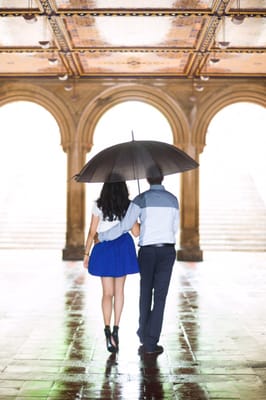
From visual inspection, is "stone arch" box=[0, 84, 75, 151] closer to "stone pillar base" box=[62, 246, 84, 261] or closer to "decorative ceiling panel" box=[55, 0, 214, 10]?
"stone pillar base" box=[62, 246, 84, 261]

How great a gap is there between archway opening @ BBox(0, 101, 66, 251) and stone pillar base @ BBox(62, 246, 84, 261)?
2.71 metres

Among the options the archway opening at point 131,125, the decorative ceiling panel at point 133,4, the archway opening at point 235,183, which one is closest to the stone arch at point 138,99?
the archway opening at point 235,183

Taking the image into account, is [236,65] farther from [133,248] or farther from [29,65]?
[133,248]

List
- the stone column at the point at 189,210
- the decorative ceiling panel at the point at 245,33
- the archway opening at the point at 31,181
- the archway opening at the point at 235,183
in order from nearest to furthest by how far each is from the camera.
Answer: the decorative ceiling panel at the point at 245,33
the stone column at the point at 189,210
the archway opening at the point at 235,183
the archway opening at the point at 31,181

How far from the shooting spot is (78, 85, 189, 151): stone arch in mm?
15406

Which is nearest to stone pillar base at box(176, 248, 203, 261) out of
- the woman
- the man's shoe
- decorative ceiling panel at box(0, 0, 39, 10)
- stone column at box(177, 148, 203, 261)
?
stone column at box(177, 148, 203, 261)

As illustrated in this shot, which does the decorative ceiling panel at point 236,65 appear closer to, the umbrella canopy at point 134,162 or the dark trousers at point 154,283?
the umbrella canopy at point 134,162

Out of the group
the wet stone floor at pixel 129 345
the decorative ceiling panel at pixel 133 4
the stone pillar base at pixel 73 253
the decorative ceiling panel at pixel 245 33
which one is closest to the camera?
the wet stone floor at pixel 129 345

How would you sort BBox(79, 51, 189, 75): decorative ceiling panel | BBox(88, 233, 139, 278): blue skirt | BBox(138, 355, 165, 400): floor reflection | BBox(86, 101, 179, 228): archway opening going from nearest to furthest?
1. BBox(138, 355, 165, 400): floor reflection
2. BBox(88, 233, 139, 278): blue skirt
3. BBox(79, 51, 189, 75): decorative ceiling panel
4. BBox(86, 101, 179, 228): archway opening

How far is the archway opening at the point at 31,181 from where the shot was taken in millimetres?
18641

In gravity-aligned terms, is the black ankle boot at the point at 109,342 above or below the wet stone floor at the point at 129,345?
above

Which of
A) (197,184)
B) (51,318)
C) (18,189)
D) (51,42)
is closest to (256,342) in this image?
(51,318)

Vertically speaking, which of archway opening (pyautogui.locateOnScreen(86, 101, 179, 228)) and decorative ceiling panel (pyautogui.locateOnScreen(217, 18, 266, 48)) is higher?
archway opening (pyautogui.locateOnScreen(86, 101, 179, 228))

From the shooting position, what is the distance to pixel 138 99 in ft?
50.9
